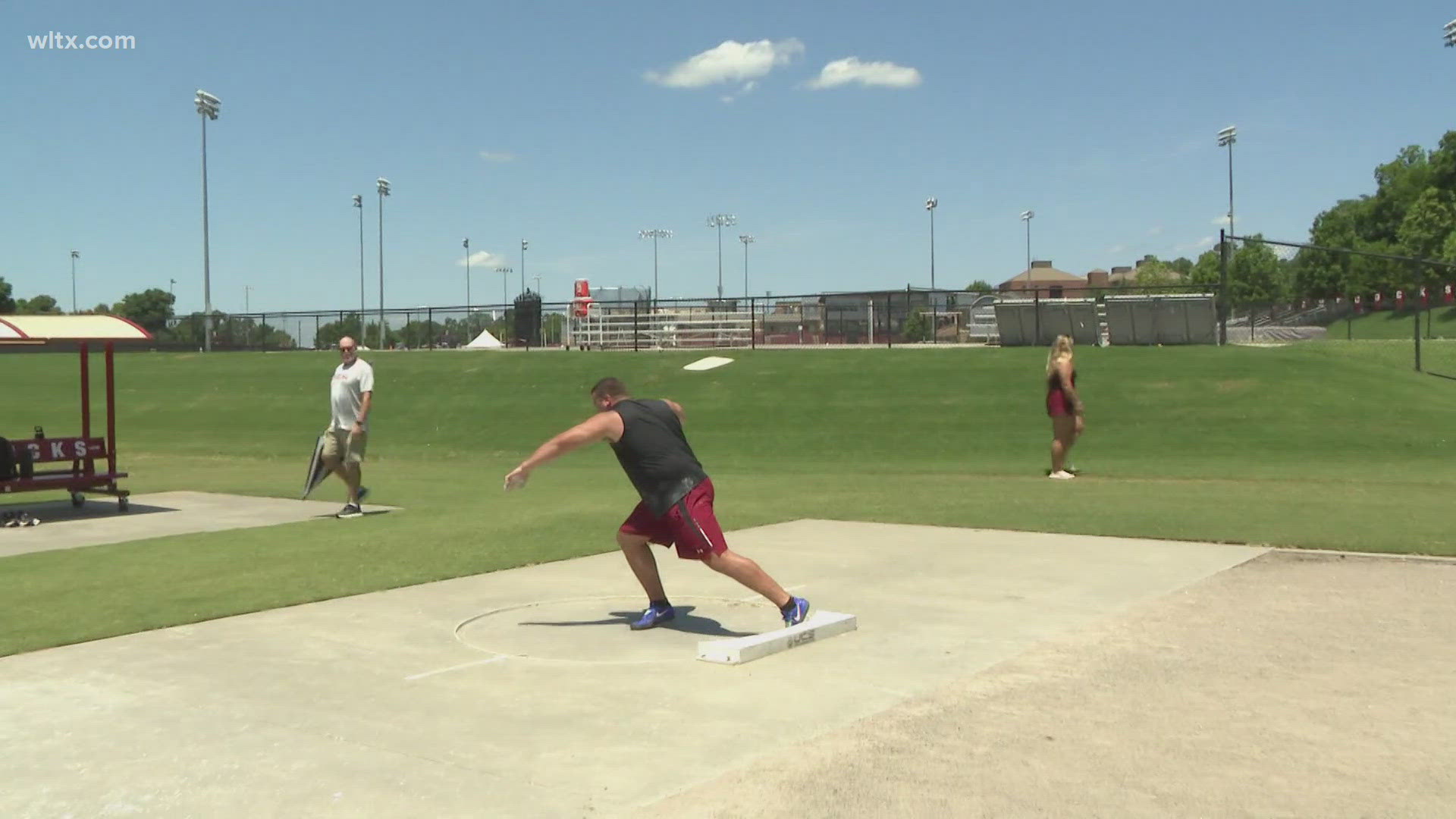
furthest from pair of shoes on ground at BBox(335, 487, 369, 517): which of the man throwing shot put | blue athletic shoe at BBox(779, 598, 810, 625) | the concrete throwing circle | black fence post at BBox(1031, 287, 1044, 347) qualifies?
black fence post at BBox(1031, 287, 1044, 347)

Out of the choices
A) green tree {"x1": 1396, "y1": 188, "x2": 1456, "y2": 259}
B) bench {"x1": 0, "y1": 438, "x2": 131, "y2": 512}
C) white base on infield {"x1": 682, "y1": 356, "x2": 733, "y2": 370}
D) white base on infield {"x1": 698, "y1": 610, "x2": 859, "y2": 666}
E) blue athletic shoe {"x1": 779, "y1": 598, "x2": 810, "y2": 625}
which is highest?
green tree {"x1": 1396, "y1": 188, "x2": 1456, "y2": 259}

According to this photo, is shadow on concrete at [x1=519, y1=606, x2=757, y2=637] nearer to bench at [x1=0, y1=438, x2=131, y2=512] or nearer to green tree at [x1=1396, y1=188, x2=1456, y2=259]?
bench at [x1=0, y1=438, x2=131, y2=512]

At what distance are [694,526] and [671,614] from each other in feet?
3.23

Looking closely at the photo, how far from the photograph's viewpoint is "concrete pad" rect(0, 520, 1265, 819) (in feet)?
15.1

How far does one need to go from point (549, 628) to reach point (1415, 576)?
6.52 meters

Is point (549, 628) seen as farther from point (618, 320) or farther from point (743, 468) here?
point (618, 320)

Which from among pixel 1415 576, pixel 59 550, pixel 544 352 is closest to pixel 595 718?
pixel 1415 576

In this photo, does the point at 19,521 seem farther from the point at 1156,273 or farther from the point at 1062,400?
the point at 1156,273

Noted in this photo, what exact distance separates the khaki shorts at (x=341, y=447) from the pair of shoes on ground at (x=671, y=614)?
21.2 ft

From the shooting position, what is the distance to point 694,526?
694cm

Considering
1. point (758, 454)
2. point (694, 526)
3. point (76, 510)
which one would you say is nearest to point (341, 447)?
point (76, 510)

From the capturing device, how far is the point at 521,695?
5.90m

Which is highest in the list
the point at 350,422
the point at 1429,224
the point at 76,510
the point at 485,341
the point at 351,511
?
the point at 1429,224

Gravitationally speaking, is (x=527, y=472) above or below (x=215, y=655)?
above
